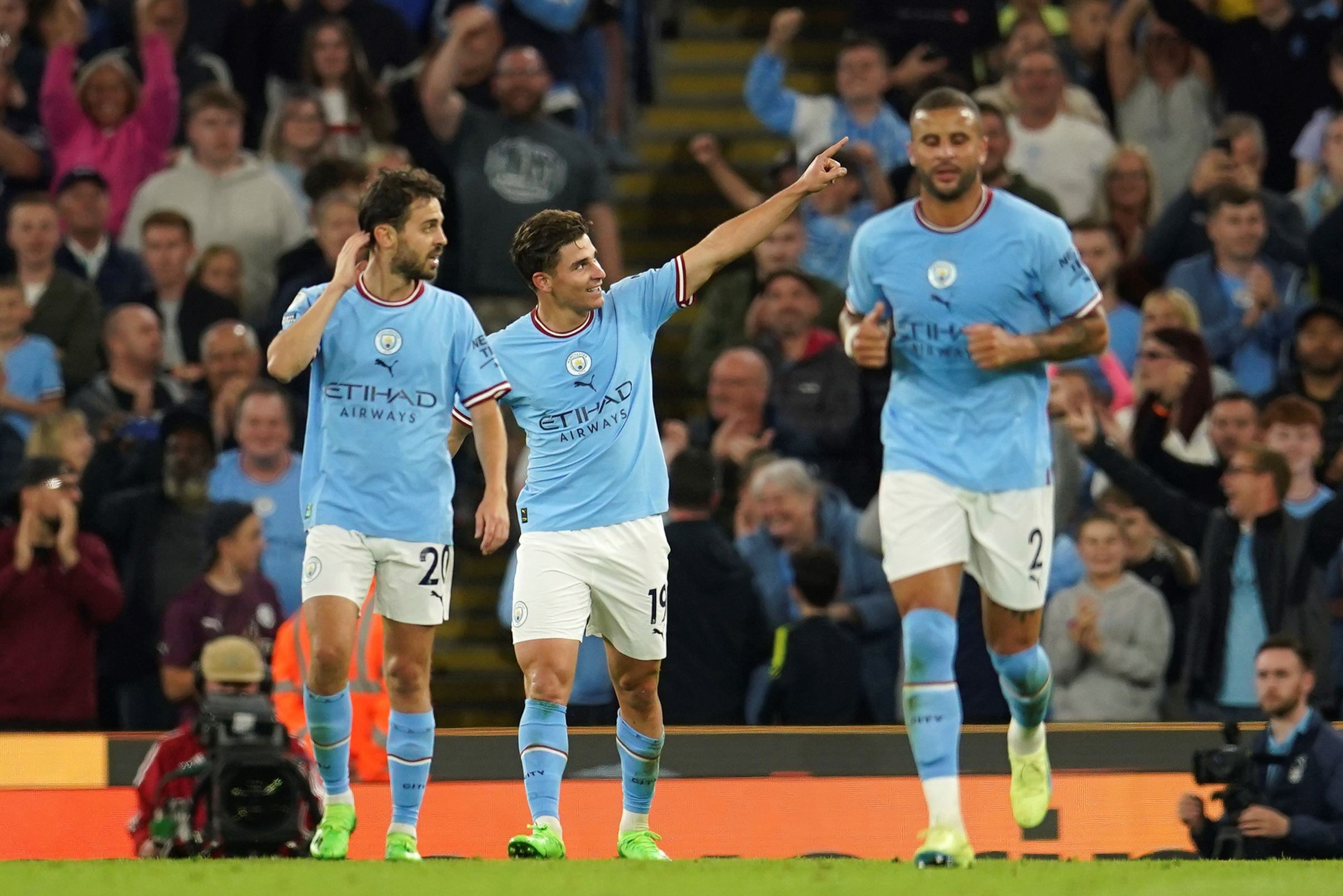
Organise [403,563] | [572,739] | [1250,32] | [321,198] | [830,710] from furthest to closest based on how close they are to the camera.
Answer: [1250,32] → [321,198] → [830,710] → [572,739] → [403,563]

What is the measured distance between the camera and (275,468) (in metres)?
13.0

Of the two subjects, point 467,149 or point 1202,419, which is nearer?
point 1202,419

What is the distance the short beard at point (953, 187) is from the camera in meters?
8.93

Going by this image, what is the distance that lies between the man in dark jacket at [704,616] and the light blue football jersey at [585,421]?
93.3 inches

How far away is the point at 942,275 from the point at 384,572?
94.3 inches

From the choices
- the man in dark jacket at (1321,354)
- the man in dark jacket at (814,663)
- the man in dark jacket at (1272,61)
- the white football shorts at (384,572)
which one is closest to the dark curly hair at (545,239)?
the white football shorts at (384,572)

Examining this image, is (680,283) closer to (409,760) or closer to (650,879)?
(409,760)

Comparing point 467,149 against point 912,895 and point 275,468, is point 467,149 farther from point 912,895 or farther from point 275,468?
point 912,895

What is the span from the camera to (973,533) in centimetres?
898

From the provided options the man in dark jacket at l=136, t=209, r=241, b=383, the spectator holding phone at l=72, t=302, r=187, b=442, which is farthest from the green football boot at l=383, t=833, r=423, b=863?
the man in dark jacket at l=136, t=209, r=241, b=383

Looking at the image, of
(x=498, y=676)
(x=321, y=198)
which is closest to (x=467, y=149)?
(x=321, y=198)

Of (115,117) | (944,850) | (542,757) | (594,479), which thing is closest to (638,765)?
(542,757)

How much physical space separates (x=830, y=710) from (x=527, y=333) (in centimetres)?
312

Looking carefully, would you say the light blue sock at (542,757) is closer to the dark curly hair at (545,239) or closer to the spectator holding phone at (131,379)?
the dark curly hair at (545,239)
